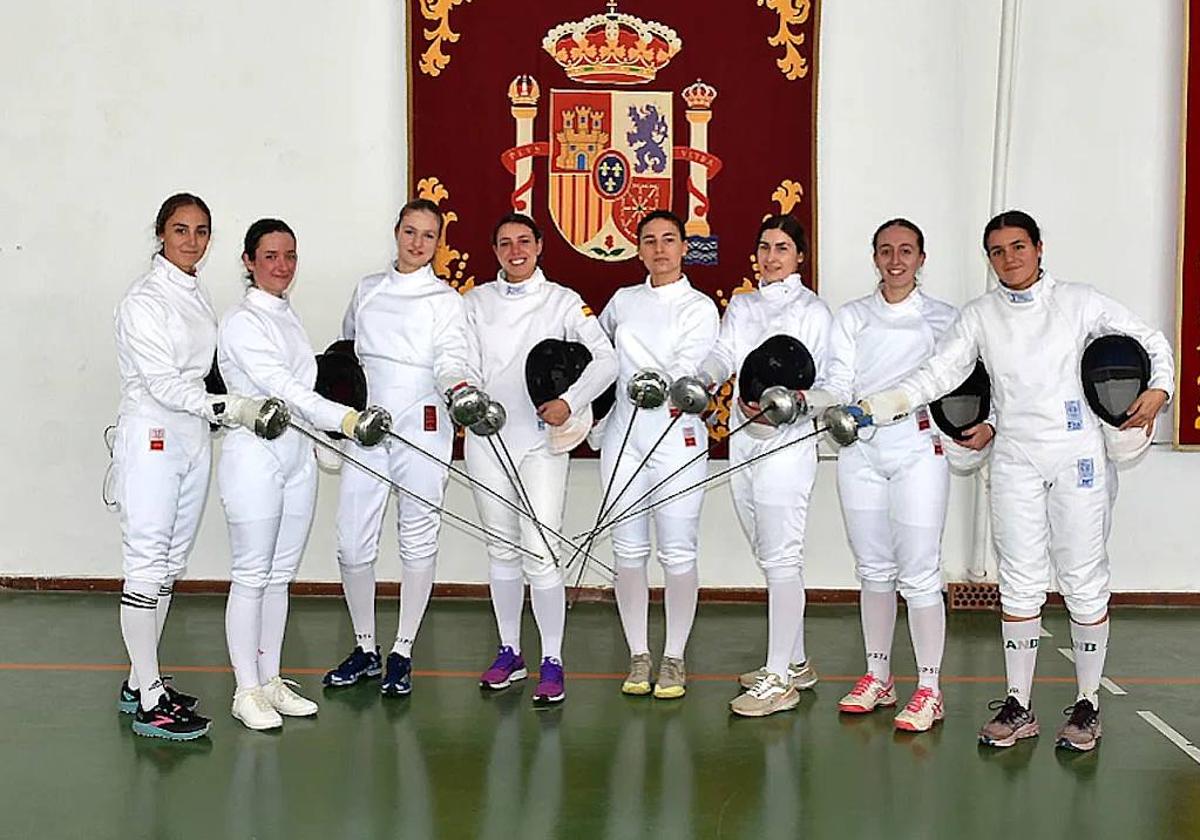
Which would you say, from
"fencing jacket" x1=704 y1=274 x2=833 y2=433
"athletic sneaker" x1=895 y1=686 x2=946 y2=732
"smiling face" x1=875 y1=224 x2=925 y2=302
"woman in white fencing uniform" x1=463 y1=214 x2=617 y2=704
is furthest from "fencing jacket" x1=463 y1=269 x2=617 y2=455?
"athletic sneaker" x1=895 y1=686 x2=946 y2=732

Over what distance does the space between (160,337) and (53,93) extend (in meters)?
2.46

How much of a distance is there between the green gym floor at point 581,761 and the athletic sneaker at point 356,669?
0.17 feet

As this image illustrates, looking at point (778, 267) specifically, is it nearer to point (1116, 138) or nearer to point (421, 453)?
point (421, 453)

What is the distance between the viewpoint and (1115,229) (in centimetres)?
576

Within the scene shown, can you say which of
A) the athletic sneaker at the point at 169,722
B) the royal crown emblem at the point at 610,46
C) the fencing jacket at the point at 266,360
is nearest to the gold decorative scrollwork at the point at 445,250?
the royal crown emblem at the point at 610,46

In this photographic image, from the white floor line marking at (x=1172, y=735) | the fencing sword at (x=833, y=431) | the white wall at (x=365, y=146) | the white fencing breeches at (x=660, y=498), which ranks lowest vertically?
the white floor line marking at (x=1172, y=735)

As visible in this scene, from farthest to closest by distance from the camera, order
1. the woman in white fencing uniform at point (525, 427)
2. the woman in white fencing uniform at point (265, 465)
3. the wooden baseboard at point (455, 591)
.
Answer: the wooden baseboard at point (455, 591) → the woman in white fencing uniform at point (525, 427) → the woman in white fencing uniform at point (265, 465)

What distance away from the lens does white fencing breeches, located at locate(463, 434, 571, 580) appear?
4.29m

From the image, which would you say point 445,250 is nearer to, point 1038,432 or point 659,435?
point 659,435

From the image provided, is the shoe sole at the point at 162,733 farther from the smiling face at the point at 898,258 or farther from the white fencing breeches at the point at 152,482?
the smiling face at the point at 898,258

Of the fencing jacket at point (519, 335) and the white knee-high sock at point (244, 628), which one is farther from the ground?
the fencing jacket at point (519, 335)

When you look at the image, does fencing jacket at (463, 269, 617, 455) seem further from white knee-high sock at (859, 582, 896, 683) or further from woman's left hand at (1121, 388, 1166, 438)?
woman's left hand at (1121, 388, 1166, 438)

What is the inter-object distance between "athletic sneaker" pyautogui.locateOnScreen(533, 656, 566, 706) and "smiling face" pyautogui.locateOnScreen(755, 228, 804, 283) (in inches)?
53.5

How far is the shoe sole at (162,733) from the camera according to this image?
153 inches
